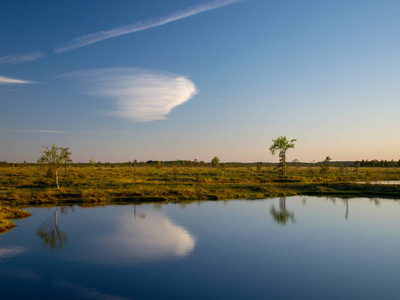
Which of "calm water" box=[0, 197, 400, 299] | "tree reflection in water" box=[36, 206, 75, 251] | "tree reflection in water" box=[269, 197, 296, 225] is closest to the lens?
"calm water" box=[0, 197, 400, 299]

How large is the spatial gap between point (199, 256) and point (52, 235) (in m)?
9.62

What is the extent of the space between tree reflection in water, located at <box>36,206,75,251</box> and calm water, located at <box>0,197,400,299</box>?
2.2 inches

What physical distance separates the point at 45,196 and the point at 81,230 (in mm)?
12564

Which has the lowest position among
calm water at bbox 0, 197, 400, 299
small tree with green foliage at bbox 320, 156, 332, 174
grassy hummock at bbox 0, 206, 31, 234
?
calm water at bbox 0, 197, 400, 299

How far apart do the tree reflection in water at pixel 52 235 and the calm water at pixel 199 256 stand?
0.18ft

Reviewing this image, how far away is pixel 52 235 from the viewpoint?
1738cm

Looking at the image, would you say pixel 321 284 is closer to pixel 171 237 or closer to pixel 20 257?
pixel 171 237

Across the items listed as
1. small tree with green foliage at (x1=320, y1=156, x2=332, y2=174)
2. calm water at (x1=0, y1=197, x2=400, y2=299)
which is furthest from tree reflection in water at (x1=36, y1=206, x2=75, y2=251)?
small tree with green foliage at (x1=320, y1=156, x2=332, y2=174)

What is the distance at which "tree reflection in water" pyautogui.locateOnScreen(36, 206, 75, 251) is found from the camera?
15578 mm

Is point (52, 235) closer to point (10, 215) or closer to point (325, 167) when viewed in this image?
point (10, 215)

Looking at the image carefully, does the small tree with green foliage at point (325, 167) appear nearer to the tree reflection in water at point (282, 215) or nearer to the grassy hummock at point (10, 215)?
the tree reflection in water at point (282, 215)

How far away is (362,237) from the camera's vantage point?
57.8 feet

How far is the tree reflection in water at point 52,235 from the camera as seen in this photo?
15.6 metres

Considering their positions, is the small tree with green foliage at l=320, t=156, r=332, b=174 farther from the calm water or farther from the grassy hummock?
Answer: the grassy hummock
